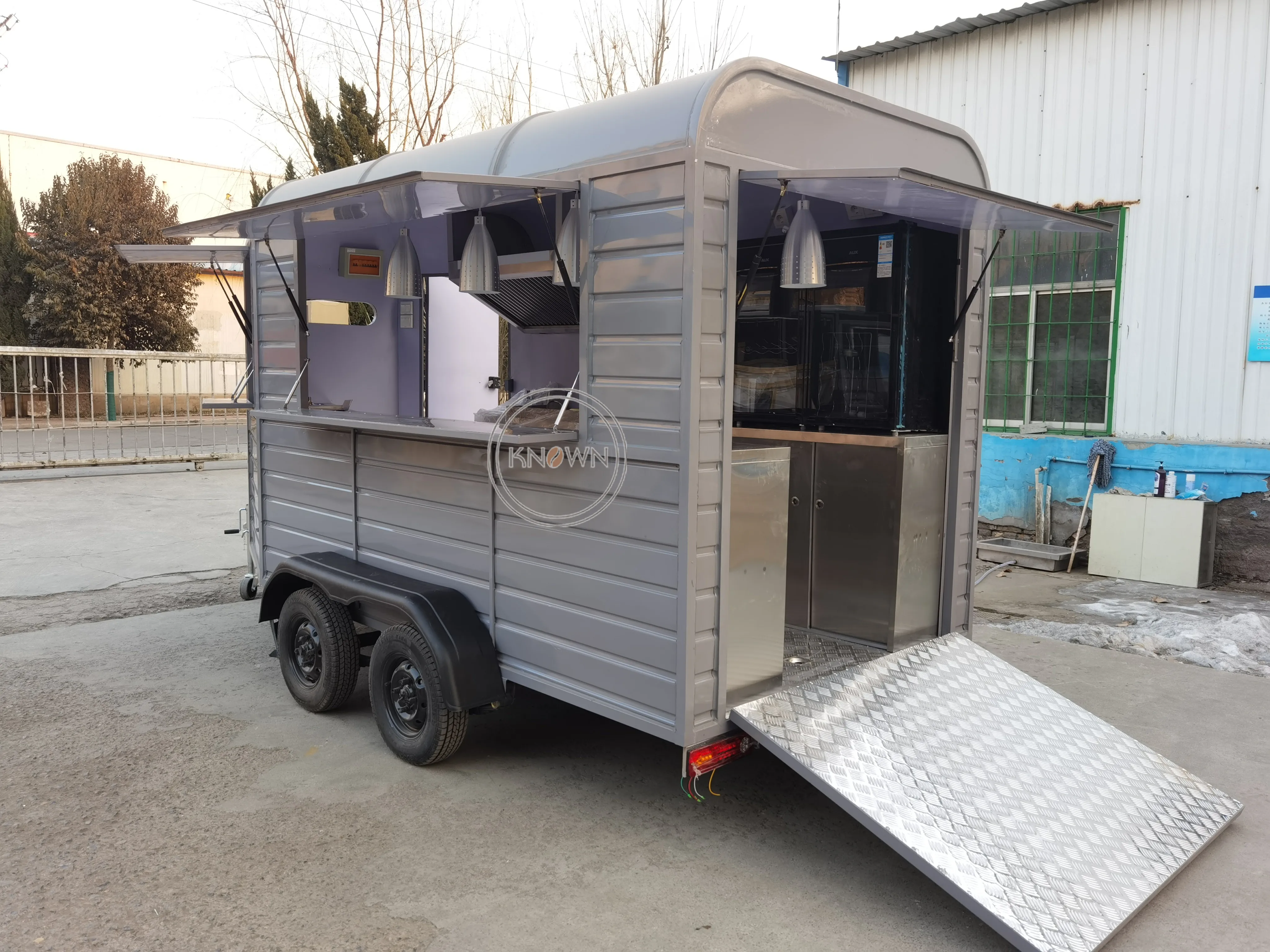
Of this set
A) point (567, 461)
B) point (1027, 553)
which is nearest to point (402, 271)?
point (567, 461)

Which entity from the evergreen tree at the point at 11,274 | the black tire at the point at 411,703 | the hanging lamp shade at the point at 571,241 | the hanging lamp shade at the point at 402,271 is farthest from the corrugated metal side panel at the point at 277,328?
the evergreen tree at the point at 11,274

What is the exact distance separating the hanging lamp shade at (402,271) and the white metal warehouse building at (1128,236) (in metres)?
5.14

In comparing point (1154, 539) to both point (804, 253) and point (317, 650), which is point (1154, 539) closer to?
point (804, 253)

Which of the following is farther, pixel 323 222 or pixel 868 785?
pixel 323 222

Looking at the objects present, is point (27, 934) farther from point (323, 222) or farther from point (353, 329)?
point (353, 329)

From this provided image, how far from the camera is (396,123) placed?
14.7 m

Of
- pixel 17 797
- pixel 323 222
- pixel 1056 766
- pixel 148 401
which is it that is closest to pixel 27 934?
pixel 17 797

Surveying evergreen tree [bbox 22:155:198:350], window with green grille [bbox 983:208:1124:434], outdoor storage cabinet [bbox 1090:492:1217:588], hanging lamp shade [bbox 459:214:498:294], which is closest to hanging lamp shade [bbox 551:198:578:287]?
hanging lamp shade [bbox 459:214:498:294]

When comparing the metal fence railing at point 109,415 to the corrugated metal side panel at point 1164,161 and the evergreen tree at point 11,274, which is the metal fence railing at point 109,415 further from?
the corrugated metal side panel at point 1164,161

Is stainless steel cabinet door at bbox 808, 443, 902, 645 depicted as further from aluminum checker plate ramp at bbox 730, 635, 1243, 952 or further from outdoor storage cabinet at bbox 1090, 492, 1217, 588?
outdoor storage cabinet at bbox 1090, 492, 1217, 588

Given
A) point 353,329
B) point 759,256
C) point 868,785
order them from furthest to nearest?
point 353,329, point 759,256, point 868,785

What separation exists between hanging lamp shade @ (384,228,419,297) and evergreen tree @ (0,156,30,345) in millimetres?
21155

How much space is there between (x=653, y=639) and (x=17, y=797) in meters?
2.65

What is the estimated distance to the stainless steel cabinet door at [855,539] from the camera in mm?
4320
